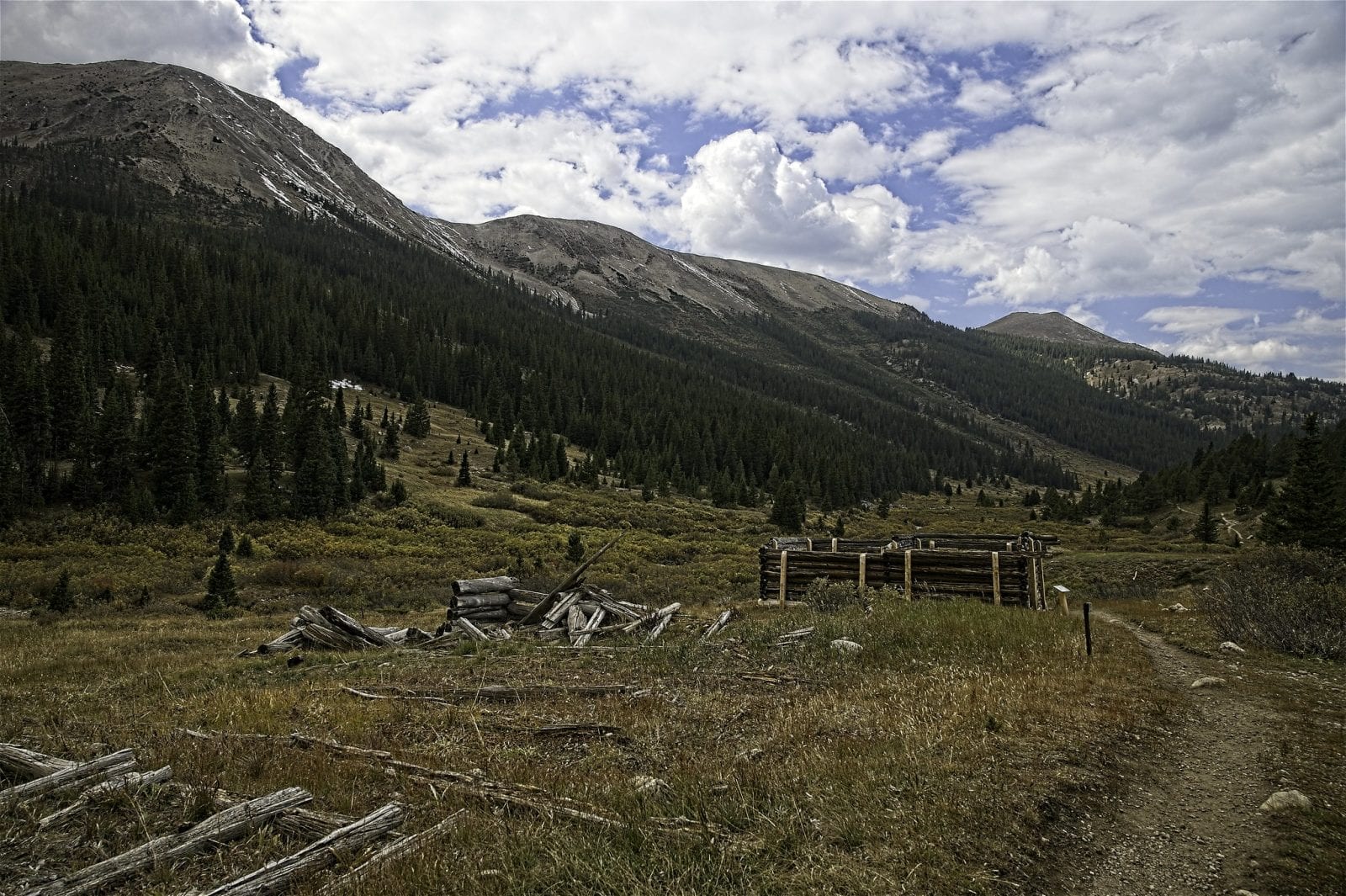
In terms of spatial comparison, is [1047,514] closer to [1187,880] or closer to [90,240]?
[1187,880]

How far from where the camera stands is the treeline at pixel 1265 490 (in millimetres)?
34312

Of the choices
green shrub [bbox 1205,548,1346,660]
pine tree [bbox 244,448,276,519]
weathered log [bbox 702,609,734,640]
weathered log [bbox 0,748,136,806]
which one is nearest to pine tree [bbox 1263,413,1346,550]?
green shrub [bbox 1205,548,1346,660]

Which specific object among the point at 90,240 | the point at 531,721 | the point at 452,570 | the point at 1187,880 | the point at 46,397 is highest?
the point at 90,240

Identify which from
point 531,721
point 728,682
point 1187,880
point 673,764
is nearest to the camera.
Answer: point 1187,880

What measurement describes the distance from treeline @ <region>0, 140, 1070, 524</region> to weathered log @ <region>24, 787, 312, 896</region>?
48494mm

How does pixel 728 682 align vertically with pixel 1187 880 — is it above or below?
below

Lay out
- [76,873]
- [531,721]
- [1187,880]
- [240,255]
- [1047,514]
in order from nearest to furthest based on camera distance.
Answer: [76,873]
[1187,880]
[531,721]
[1047,514]
[240,255]

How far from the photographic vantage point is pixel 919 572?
73.5ft

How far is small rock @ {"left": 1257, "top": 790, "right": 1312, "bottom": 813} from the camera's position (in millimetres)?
6368

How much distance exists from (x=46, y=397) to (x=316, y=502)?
64.6 feet

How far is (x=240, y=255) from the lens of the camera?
12850cm

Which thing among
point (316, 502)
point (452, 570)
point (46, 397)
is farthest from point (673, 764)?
point (46, 397)

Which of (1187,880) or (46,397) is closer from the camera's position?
(1187,880)

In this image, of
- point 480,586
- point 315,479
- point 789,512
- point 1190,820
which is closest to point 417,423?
point 315,479
